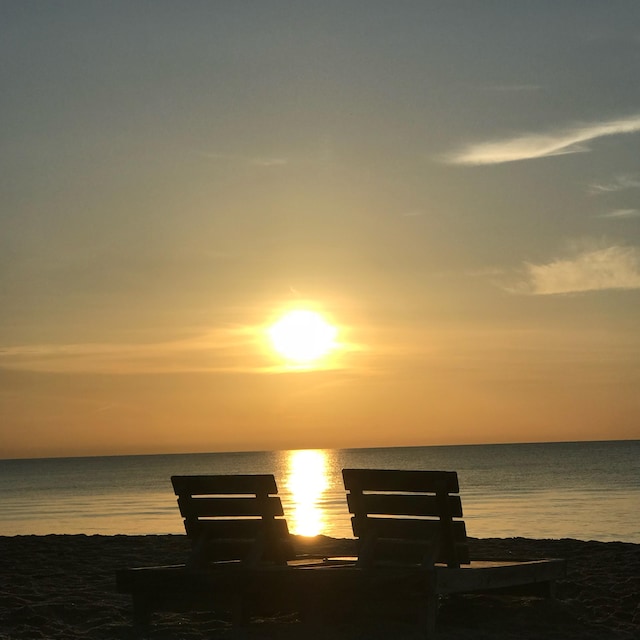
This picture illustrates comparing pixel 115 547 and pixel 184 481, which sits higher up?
pixel 115 547

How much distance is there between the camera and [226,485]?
827 centimetres

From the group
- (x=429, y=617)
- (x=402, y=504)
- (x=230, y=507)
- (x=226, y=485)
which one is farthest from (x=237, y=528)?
(x=429, y=617)

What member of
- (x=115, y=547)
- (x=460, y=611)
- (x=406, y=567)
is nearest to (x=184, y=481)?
(x=406, y=567)

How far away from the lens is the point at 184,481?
835 cm

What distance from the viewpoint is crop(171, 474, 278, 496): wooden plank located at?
8078 mm

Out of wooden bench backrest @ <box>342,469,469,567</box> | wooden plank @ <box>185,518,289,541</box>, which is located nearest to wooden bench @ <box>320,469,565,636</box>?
wooden bench backrest @ <box>342,469,469,567</box>

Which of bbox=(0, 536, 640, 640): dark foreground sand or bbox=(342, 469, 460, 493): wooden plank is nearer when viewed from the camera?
bbox=(342, 469, 460, 493): wooden plank

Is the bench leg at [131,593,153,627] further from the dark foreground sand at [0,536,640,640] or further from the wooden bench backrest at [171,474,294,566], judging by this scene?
the wooden bench backrest at [171,474,294,566]

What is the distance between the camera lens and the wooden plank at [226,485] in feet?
26.5

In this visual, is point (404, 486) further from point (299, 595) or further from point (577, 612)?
point (577, 612)

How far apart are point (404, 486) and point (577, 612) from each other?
89.5 inches

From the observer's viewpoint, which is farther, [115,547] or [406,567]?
[115,547]

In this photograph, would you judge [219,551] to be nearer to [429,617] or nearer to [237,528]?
[237,528]

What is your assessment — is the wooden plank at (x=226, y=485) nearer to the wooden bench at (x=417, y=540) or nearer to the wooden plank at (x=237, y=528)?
the wooden plank at (x=237, y=528)
